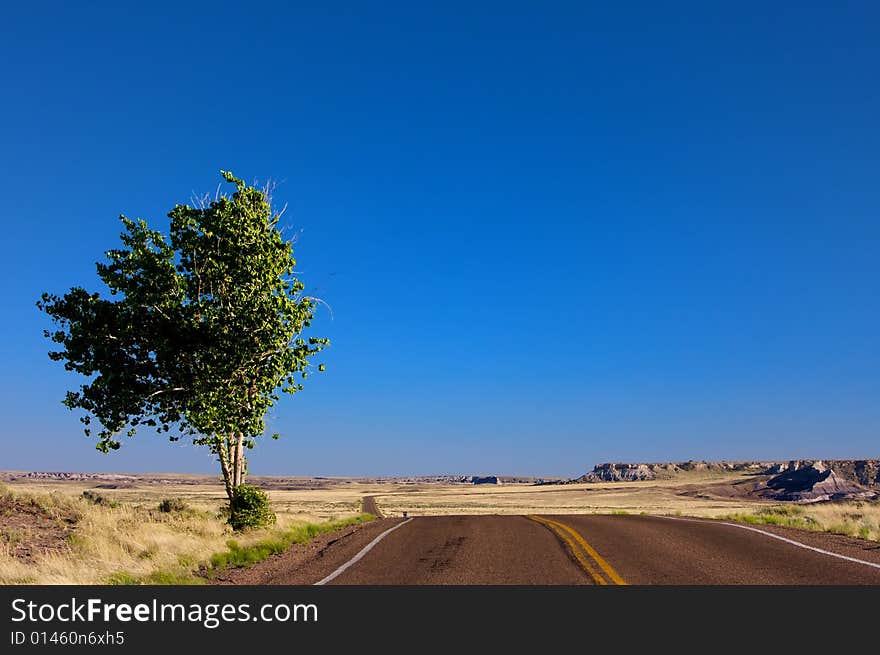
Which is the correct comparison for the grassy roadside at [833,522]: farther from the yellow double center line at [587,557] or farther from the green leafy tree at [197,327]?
the green leafy tree at [197,327]

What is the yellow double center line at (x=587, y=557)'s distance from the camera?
9.75 meters

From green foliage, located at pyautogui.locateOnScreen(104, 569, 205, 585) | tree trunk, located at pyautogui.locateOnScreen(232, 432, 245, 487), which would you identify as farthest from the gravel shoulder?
tree trunk, located at pyautogui.locateOnScreen(232, 432, 245, 487)

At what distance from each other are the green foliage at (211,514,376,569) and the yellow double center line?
6.18 metres

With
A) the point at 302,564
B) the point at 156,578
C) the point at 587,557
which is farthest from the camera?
the point at 302,564

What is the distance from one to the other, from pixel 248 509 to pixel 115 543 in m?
5.10

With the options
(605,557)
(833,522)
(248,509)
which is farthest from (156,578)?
(833,522)

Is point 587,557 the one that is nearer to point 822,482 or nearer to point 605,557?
point 605,557

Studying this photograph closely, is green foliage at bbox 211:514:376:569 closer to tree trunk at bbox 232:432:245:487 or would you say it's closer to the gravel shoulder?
the gravel shoulder

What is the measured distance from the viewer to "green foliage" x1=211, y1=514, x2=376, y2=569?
1298 cm

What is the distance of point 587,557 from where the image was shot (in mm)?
11867
